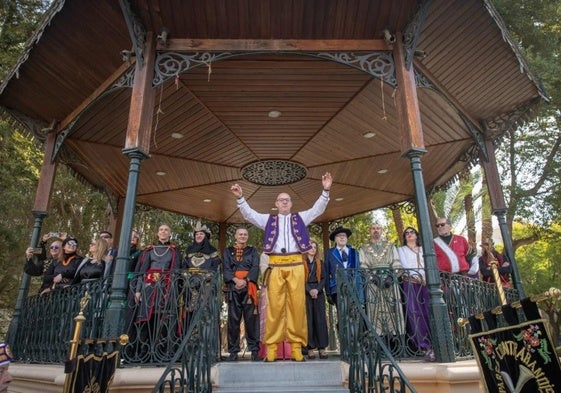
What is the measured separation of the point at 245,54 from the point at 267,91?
4.28ft

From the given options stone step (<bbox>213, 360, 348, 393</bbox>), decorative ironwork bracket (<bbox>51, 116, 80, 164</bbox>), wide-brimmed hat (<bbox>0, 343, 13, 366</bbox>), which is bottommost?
stone step (<bbox>213, 360, 348, 393</bbox>)

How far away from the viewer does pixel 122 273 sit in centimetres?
503

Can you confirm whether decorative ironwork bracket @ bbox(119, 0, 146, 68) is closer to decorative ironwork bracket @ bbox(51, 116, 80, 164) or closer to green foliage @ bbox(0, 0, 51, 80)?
decorative ironwork bracket @ bbox(51, 116, 80, 164)

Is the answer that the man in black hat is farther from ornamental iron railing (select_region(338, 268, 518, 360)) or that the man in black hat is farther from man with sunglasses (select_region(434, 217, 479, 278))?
man with sunglasses (select_region(434, 217, 479, 278))

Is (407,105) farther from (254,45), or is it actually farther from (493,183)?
(493,183)

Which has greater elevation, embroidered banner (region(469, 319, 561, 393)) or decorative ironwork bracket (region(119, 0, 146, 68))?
decorative ironwork bracket (region(119, 0, 146, 68))

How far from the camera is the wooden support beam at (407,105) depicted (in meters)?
5.68

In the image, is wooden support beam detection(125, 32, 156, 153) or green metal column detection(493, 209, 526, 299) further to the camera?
green metal column detection(493, 209, 526, 299)

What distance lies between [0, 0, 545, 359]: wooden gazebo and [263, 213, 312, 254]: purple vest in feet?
5.29

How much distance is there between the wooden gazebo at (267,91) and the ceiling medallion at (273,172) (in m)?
0.05

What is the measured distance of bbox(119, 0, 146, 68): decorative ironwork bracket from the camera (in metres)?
5.46

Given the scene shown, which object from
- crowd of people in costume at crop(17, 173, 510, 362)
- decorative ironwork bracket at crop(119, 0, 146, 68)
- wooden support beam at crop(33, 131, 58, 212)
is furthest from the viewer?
wooden support beam at crop(33, 131, 58, 212)

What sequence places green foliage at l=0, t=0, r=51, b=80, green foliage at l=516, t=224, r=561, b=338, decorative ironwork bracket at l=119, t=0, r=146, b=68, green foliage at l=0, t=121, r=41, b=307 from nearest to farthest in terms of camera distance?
decorative ironwork bracket at l=119, t=0, r=146, b=68 → green foliage at l=0, t=121, r=41, b=307 → green foliage at l=0, t=0, r=51, b=80 → green foliage at l=516, t=224, r=561, b=338

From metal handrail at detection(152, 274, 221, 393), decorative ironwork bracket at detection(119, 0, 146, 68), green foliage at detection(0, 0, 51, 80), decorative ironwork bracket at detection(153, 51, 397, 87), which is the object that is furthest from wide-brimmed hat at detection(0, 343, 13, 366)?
green foliage at detection(0, 0, 51, 80)
